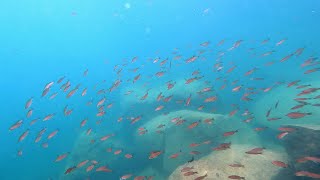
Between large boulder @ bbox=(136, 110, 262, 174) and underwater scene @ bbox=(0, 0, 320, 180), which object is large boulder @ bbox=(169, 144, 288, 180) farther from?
large boulder @ bbox=(136, 110, 262, 174)

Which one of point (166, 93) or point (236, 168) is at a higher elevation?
point (166, 93)

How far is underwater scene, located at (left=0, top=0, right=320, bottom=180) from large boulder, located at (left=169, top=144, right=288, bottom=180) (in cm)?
5

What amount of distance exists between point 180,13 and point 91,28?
6205 centimetres

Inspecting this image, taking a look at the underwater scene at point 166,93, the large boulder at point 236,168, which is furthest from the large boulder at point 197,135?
the large boulder at point 236,168

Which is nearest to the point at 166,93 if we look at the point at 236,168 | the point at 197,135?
the point at 197,135

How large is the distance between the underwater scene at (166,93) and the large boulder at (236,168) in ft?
0.15

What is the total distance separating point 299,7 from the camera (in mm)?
78500

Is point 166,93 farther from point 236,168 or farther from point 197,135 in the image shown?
point 236,168

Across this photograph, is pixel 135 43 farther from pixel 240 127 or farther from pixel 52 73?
pixel 240 127

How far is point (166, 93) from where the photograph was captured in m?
21.1

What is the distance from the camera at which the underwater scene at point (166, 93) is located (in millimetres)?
10938

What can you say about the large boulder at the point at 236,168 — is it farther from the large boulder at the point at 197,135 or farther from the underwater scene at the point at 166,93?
the large boulder at the point at 197,135

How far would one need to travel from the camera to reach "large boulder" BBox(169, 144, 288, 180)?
32.2 ft

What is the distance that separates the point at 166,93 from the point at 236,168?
11.5 metres
